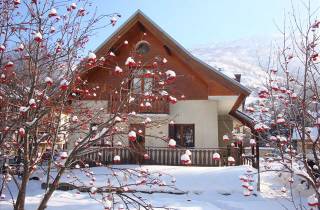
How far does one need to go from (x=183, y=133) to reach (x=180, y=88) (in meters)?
2.11

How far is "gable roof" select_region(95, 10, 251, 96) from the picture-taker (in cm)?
1541

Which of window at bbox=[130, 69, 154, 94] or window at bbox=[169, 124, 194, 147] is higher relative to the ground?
window at bbox=[130, 69, 154, 94]

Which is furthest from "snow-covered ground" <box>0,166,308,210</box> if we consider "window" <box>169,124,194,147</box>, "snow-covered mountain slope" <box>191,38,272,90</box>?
"snow-covered mountain slope" <box>191,38,272,90</box>

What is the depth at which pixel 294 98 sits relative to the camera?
5.94 m

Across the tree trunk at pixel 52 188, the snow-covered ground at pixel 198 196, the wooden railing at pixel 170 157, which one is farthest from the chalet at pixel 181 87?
the tree trunk at pixel 52 188

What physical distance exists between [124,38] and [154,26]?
1574mm

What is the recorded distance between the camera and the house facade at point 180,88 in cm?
1598

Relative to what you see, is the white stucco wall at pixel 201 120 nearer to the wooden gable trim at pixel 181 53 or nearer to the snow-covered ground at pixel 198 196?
the wooden gable trim at pixel 181 53

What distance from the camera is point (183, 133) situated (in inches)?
675

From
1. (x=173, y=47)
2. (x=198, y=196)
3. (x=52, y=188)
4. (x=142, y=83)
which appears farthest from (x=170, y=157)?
(x=52, y=188)

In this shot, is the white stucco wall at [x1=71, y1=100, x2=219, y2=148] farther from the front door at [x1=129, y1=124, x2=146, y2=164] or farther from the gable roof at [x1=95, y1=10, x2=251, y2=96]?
the gable roof at [x1=95, y1=10, x2=251, y2=96]

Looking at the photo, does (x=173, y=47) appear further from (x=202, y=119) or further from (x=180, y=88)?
(x=202, y=119)

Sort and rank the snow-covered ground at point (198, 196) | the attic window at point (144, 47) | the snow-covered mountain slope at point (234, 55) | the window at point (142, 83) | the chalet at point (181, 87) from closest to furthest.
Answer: the window at point (142, 83) → the snow-covered ground at point (198, 196) → the chalet at point (181, 87) → the attic window at point (144, 47) → the snow-covered mountain slope at point (234, 55)

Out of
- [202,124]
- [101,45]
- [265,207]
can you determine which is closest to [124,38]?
[101,45]
